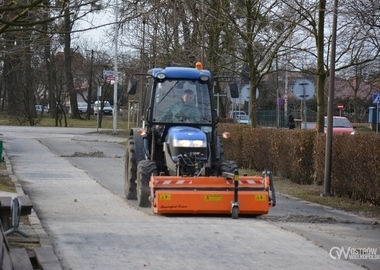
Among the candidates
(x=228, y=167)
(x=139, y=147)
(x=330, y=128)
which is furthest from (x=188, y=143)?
(x=330, y=128)

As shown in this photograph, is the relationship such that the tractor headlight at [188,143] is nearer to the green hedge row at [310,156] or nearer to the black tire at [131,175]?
the black tire at [131,175]

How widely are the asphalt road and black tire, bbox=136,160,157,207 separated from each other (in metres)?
0.25

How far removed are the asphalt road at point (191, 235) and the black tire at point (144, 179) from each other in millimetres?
254

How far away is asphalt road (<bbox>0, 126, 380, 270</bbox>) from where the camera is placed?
991 cm

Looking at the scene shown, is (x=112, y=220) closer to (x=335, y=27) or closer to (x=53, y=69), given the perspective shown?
(x=335, y=27)

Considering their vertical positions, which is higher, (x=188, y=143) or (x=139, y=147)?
(x=188, y=143)

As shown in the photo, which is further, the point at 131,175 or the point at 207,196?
the point at 131,175

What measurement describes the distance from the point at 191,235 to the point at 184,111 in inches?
173

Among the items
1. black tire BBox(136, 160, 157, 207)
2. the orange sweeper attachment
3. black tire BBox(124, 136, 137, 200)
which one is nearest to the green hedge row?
the orange sweeper attachment

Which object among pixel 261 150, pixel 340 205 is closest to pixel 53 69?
pixel 261 150

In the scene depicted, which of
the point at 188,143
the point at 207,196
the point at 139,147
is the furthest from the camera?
the point at 139,147

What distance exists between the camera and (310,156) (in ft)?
68.9

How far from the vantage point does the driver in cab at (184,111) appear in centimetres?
1577

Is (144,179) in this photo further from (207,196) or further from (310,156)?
(310,156)
